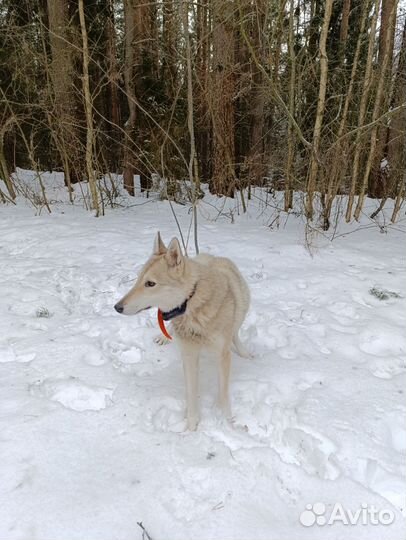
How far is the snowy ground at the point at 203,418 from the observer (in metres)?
1.90

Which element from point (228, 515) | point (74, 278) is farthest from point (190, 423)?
point (74, 278)

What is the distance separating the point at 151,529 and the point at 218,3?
737cm

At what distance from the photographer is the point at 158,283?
2.38m

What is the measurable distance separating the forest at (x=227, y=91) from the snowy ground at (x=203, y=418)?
2607mm

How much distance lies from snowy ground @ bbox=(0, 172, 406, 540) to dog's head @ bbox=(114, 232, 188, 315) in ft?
2.85

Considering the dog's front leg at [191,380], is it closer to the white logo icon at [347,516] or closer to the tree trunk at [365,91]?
the white logo icon at [347,516]

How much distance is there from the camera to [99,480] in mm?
2088

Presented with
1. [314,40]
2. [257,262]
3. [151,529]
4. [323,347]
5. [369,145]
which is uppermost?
[314,40]

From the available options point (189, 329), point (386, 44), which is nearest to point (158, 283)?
point (189, 329)

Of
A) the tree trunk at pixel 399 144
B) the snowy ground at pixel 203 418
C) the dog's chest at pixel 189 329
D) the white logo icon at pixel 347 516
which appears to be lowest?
the white logo icon at pixel 347 516

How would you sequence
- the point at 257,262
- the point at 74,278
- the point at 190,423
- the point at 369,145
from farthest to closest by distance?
the point at 369,145
the point at 257,262
the point at 74,278
the point at 190,423

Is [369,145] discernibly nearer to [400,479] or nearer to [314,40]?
[314,40]

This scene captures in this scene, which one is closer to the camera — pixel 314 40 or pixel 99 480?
pixel 99 480

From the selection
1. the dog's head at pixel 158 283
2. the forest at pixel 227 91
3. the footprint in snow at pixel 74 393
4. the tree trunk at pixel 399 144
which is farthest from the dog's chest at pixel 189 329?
the tree trunk at pixel 399 144
